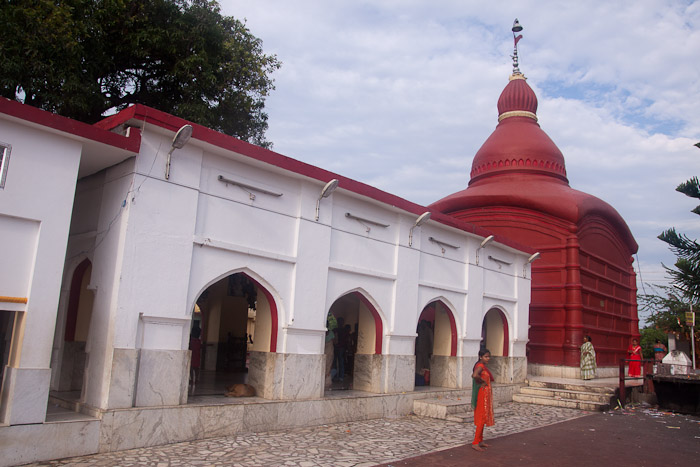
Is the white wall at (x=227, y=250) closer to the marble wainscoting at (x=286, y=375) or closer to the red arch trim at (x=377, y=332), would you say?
the red arch trim at (x=377, y=332)

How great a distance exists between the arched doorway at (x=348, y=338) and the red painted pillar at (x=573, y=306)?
238 inches

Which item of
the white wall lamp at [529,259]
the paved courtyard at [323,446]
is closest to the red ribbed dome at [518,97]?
the white wall lamp at [529,259]

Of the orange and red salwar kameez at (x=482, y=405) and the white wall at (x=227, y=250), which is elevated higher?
the white wall at (x=227, y=250)

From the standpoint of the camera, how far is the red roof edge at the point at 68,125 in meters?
5.86

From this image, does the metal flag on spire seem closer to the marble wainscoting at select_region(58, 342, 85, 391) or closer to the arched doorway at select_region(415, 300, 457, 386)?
the arched doorway at select_region(415, 300, 457, 386)

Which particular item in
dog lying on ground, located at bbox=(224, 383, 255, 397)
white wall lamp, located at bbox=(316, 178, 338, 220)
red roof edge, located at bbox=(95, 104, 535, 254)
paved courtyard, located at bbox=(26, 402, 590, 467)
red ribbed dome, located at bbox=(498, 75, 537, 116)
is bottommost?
paved courtyard, located at bbox=(26, 402, 590, 467)

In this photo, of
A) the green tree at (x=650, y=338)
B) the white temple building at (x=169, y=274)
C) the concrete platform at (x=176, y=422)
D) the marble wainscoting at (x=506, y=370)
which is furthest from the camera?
the green tree at (x=650, y=338)

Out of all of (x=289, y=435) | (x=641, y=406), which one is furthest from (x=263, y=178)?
(x=641, y=406)

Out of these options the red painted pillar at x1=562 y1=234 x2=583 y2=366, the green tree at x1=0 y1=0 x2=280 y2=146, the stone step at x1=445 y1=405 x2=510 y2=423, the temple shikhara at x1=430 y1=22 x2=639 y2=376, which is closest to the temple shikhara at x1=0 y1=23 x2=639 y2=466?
the stone step at x1=445 y1=405 x2=510 y2=423

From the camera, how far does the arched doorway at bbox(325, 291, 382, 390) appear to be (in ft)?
33.9

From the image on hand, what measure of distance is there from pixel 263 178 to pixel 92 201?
2377mm

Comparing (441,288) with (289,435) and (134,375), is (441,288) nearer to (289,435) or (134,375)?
(289,435)

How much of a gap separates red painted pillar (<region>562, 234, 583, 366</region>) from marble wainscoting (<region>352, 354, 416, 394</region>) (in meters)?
7.11

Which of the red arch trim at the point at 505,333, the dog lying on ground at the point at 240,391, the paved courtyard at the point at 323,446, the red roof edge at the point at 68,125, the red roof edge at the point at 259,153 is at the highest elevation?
the red roof edge at the point at 259,153
